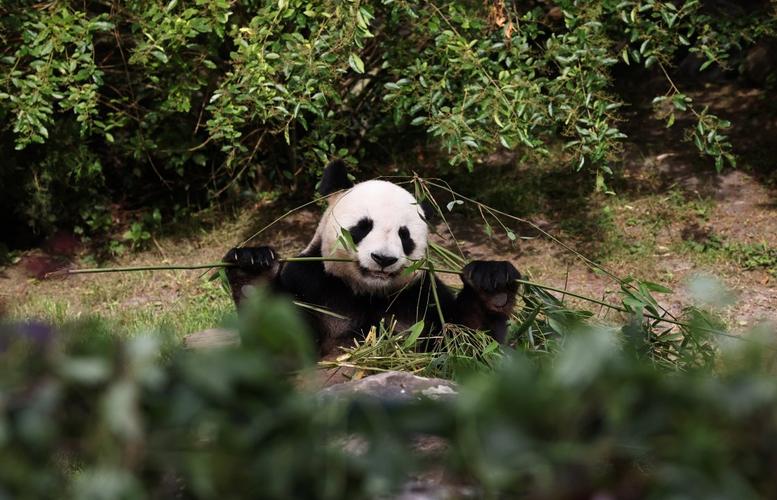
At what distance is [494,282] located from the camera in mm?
4254

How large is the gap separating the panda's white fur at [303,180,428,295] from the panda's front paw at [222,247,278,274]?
12.1 inches

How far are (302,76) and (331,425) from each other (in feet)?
17.5

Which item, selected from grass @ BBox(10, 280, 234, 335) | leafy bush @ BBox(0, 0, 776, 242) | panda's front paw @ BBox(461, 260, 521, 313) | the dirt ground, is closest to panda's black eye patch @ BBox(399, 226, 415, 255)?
panda's front paw @ BBox(461, 260, 521, 313)

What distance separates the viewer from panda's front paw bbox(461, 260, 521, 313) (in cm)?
426

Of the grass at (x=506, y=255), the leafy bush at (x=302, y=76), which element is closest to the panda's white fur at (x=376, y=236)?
the leafy bush at (x=302, y=76)

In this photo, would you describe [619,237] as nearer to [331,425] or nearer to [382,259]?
[382,259]

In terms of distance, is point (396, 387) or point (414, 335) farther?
point (414, 335)

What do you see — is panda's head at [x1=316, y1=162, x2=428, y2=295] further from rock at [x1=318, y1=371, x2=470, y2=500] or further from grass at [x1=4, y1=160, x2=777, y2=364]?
grass at [x1=4, y1=160, x2=777, y2=364]

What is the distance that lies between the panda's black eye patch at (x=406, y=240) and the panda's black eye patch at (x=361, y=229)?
17 cm

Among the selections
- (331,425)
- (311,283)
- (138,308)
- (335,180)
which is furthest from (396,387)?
(138,308)

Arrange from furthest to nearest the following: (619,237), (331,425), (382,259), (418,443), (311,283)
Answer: (619,237)
(311,283)
(382,259)
(418,443)
(331,425)

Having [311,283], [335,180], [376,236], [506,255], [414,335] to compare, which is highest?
[335,180]

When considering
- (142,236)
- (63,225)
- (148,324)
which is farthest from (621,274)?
(63,225)

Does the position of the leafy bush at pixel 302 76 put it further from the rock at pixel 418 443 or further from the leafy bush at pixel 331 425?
the leafy bush at pixel 331 425
